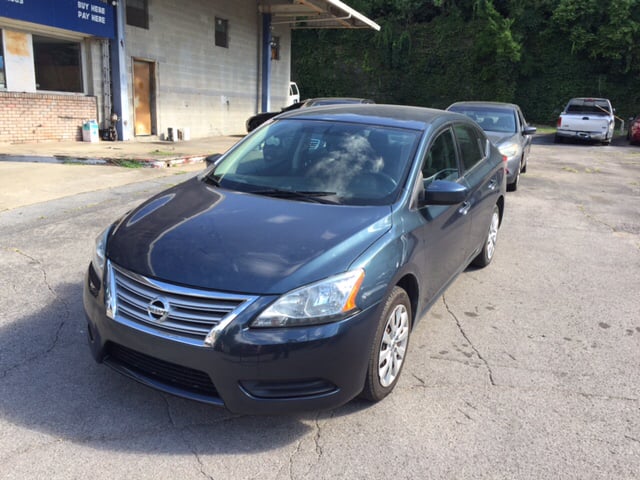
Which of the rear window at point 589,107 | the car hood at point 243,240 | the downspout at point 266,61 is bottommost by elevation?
the car hood at point 243,240

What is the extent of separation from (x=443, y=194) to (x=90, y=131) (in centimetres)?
1343

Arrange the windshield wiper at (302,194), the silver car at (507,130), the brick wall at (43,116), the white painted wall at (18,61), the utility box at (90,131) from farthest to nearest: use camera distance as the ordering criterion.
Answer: the utility box at (90,131)
the brick wall at (43,116)
the white painted wall at (18,61)
the silver car at (507,130)
the windshield wiper at (302,194)

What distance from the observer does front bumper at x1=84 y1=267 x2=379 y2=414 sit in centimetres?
259

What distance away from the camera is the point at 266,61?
22766 millimetres

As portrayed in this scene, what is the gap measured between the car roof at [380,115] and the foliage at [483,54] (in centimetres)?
2671

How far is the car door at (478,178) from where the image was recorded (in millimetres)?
4691

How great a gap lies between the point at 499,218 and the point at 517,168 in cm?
435

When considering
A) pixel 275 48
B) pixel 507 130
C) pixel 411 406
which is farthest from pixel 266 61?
pixel 411 406

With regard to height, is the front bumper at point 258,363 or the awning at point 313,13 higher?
the awning at point 313,13

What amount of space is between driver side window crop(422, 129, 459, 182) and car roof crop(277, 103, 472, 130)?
14cm

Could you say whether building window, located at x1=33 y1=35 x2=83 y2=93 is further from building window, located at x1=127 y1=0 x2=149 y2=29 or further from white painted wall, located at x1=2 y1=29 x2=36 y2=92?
building window, located at x1=127 y1=0 x2=149 y2=29

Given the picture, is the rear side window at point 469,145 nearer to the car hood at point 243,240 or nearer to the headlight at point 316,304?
the car hood at point 243,240

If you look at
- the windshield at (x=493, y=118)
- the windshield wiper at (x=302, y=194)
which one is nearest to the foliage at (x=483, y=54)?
the windshield at (x=493, y=118)

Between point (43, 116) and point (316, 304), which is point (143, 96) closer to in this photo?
point (43, 116)
